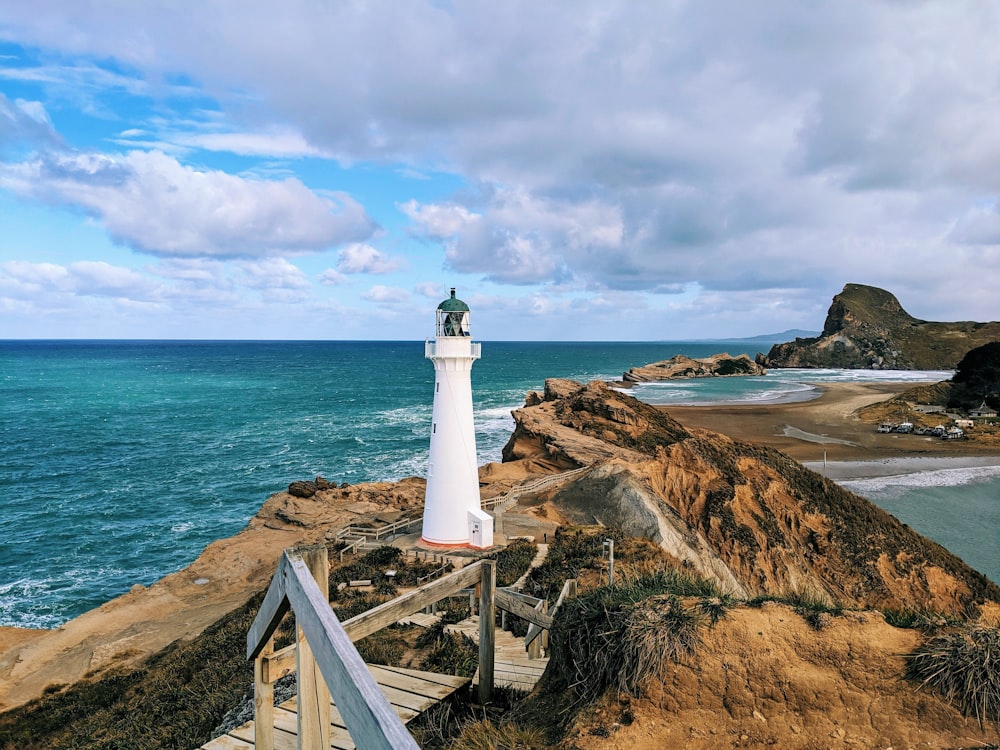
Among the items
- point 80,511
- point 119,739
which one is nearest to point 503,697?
point 119,739

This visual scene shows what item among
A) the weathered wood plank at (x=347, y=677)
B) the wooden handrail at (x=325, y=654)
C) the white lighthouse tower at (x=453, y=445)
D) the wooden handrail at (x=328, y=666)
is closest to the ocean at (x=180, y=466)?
the white lighthouse tower at (x=453, y=445)

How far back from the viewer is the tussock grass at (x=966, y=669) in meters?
4.05

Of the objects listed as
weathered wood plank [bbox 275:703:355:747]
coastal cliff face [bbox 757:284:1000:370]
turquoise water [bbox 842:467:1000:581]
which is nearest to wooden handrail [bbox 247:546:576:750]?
weathered wood plank [bbox 275:703:355:747]

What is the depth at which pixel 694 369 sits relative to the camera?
114062mm

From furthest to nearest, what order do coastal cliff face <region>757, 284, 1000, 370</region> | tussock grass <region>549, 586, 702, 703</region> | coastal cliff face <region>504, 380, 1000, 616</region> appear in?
coastal cliff face <region>757, 284, 1000, 370</region> → coastal cliff face <region>504, 380, 1000, 616</region> → tussock grass <region>549, 586, 702, 703</region>

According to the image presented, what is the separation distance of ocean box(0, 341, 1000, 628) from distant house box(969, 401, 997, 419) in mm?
20077

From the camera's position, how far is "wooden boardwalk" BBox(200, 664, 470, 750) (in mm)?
4855

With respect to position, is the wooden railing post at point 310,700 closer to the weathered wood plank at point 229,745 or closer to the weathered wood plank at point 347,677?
the weathered wood plank at point 347,677

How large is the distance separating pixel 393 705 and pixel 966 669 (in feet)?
14.5

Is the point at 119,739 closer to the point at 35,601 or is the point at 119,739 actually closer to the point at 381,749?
the point at 381,749

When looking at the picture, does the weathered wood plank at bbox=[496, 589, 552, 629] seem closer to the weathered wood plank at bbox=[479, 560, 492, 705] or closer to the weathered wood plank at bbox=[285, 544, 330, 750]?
the weathered wood plank at bbox=[479, 560, 492, 705]

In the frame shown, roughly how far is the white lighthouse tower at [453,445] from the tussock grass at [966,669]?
12269 mm

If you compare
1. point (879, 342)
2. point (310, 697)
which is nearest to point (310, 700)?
point (310, 697)

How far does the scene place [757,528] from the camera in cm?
2072
